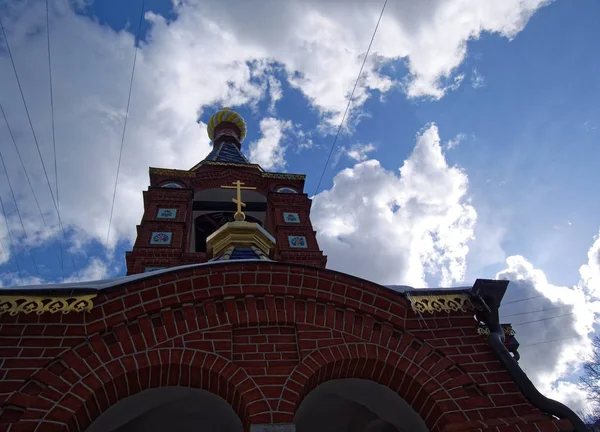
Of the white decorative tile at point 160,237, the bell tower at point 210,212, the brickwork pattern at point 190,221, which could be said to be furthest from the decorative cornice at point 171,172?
the white decorative tile at point 160,237

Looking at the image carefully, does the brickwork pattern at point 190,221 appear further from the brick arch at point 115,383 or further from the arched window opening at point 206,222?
the brick arch at point 115,383

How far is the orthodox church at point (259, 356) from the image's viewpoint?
382 centimetres

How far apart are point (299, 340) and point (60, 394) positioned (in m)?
1.96

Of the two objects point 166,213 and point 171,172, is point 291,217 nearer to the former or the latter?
point 166,213

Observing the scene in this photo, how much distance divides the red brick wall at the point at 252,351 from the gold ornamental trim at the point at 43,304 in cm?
7

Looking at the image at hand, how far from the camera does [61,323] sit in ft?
13.4

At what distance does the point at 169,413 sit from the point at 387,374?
86.9 inches

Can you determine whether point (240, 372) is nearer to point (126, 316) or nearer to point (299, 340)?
point (299, 340)

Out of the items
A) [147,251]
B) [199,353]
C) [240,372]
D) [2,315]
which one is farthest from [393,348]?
[147,251]

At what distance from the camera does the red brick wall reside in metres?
3.78

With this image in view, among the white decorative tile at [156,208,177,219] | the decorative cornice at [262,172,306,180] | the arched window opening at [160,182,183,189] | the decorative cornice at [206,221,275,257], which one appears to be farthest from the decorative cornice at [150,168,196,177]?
the decorative cornice at [206,221,275,257]

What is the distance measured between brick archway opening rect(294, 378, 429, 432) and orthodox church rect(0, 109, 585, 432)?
0.7 inches

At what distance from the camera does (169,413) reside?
479 centimetres

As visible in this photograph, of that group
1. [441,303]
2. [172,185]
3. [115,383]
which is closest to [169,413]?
[115,383]
